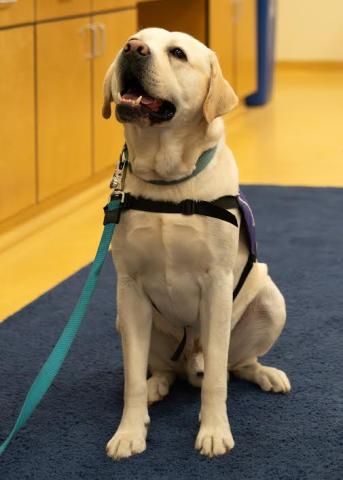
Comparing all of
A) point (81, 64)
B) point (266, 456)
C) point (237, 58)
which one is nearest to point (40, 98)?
point (81, 64)

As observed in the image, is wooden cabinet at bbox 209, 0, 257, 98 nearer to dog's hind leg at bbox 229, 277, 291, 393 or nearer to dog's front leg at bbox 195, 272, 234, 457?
dog's hind leg at bbox 229, 277, 291, 393

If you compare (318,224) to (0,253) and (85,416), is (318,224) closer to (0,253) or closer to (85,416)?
(0,253)

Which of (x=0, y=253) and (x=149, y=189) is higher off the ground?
(x=149, y=189)

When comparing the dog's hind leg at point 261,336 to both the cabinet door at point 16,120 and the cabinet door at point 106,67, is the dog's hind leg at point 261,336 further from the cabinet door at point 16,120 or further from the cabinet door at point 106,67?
the cabinet door at point 106,67

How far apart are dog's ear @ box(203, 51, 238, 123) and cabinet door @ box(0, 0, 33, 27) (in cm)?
168

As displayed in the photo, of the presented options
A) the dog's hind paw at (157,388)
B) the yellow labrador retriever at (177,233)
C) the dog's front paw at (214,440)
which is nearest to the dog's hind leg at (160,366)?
the dog's hind paw at (157,388)

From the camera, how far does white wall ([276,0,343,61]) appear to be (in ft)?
28.4

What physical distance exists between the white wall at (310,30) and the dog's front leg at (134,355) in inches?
281

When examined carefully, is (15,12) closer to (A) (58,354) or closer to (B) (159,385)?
(B) (159,385)

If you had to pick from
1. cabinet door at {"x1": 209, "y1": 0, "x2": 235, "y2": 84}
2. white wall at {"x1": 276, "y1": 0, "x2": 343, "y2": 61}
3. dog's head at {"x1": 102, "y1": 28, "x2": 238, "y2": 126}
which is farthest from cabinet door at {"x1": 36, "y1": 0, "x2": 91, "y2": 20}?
white wall at {"x1": 276, "y1": 0, "x2": 343, "y2": 61}

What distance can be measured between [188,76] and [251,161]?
3.19m

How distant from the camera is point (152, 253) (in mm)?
1963

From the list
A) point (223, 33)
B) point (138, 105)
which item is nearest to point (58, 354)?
point (138, 105)

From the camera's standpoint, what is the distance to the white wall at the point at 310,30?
866 centimetres
